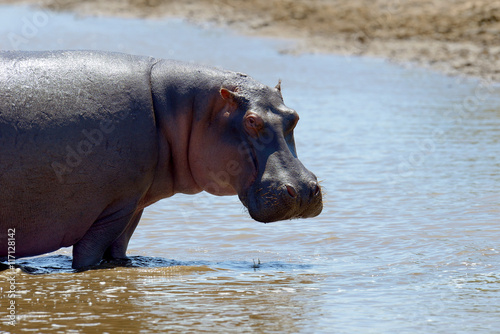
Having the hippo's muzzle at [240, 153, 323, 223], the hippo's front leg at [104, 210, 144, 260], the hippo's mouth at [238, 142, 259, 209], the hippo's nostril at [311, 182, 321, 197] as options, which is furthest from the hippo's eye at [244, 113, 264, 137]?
the hippo's front leg at [104, 210, 144, 260]

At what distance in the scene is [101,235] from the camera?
575 centimetres

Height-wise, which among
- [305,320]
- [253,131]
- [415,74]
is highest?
[415,74]

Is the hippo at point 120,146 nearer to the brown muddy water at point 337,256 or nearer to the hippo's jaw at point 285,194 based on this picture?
the hippo's jaw at point 285,194

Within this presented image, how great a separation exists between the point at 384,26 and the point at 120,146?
52.2 feet

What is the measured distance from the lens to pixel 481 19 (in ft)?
61.9

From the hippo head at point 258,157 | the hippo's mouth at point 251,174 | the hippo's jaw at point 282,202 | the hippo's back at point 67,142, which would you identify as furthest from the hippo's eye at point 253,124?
the hippo's back at point 67,142

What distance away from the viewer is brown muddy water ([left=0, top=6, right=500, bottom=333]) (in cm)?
478

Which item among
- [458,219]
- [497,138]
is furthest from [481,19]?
[458,219]

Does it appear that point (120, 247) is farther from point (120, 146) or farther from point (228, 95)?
point (228, 95)

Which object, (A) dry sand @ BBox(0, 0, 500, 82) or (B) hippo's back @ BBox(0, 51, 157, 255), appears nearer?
(B) hippo's back @ BBox(0, 51, 157, 255)

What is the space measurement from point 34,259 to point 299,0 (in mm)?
19023

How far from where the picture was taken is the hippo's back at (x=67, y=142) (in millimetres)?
5441

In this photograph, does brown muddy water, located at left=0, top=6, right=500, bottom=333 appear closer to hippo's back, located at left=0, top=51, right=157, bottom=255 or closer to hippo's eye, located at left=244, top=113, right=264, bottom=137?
hippo's back, located at left=0, top=51, right=157, bottom=255

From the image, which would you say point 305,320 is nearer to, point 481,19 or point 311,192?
point 311,192
